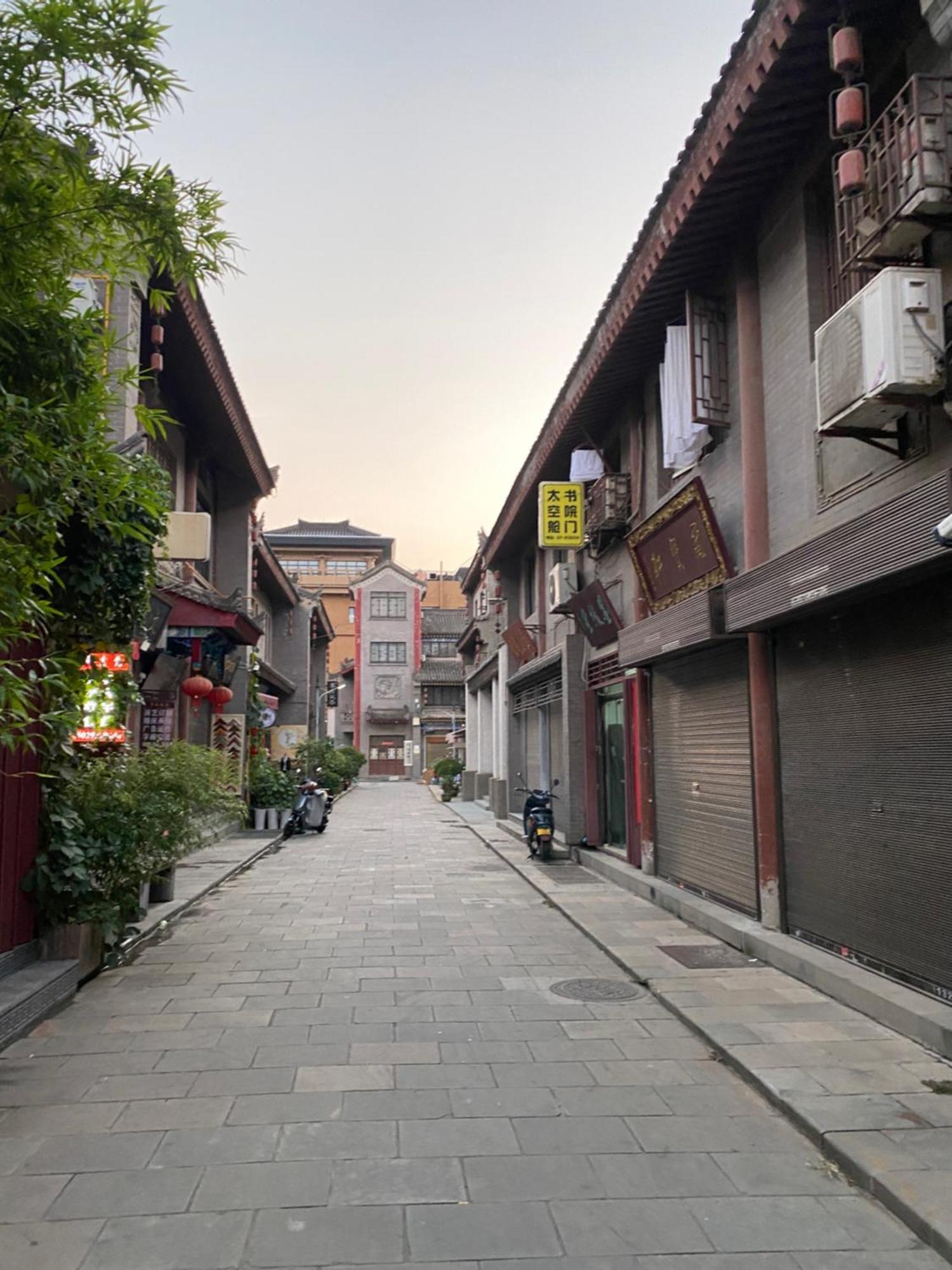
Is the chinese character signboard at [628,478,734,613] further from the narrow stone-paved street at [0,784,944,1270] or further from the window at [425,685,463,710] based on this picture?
the window at [425,685,463,710]

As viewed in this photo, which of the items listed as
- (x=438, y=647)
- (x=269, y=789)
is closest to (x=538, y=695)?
(x=269, y=789)

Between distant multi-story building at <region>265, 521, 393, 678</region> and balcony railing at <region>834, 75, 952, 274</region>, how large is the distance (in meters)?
62.3

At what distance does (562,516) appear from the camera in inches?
562

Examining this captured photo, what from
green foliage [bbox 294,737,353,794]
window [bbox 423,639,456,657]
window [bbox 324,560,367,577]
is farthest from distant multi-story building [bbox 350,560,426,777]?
green foliage [bbox 294,737,353,794]

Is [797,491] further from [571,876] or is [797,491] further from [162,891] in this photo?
[162,891]

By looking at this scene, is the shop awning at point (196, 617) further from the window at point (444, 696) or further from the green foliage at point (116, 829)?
the window at point (444, 696)

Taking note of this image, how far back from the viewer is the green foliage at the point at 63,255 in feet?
12.4

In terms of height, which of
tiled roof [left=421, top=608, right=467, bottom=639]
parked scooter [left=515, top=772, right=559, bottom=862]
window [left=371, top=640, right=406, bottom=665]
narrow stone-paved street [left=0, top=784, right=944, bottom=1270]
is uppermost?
tiled roof [left=421, top=608, right=467, bottom=639]

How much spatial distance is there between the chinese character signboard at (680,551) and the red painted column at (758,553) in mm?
520

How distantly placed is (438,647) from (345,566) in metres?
10.3

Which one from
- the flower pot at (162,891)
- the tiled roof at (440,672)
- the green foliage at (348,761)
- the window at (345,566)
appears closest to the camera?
the flower pot at (162,891)

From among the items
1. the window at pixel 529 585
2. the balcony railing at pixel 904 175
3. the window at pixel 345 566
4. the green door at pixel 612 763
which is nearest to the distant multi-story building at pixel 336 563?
the window at pixel 345 566

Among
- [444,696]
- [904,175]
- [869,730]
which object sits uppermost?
[444,696]

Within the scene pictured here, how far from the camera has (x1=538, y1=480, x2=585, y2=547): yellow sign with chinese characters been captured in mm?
14219
